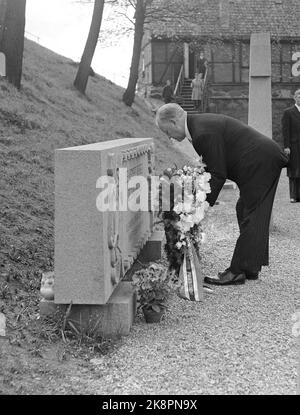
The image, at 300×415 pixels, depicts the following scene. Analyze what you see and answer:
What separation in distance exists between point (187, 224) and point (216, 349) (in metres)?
1.55

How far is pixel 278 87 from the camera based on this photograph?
115 ft

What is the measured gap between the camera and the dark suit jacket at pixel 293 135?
10766 millimetres

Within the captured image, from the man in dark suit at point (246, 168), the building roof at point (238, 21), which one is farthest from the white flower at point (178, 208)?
the building roof at point (238, 21)

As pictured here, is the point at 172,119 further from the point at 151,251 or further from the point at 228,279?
the point at 151,251

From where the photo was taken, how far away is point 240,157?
637cm

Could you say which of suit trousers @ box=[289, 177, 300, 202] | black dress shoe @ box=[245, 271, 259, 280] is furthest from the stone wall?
black dress shoe @ box=[245, 271, 259, 280]

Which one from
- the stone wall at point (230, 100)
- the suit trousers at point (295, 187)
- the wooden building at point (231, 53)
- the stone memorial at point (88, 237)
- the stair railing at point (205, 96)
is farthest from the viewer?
the stone wall at point (230, 100)

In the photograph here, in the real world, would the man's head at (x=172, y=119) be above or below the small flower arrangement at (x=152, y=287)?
above

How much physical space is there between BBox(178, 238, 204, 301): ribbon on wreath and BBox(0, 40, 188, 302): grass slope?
1.25m

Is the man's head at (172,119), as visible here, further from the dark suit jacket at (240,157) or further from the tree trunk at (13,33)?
the tree trunk at (13,33)

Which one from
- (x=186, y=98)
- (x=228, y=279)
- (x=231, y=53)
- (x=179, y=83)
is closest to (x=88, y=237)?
(x=228, y=279)

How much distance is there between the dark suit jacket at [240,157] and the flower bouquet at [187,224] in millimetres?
129

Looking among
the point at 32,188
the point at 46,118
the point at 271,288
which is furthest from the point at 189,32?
the point at 271,288
